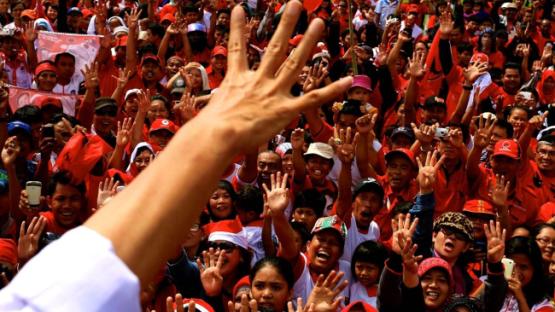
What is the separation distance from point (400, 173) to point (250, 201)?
133 cm

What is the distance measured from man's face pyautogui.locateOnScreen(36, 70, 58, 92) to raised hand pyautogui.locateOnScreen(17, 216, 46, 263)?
12.0 ft

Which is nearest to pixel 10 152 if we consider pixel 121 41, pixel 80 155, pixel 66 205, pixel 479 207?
pixel 80 155

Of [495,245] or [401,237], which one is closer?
[401,237]

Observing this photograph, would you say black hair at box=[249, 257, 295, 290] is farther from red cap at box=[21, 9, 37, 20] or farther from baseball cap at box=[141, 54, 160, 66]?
red cap at box=[21, 9, 37, 20]

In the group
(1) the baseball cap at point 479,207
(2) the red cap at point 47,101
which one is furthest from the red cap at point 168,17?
(1) the baseball cap at point 479,207

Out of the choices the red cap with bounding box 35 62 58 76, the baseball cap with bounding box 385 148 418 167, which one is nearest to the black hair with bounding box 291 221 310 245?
the baseball cap with bounding box 385 148 418 167

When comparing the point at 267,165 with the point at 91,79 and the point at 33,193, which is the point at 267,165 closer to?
the point at 33,193

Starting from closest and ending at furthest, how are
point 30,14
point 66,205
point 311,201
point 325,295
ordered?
point 325,295 → point 66,205 → point 311,201 → point 30,14

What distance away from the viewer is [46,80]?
7660mm

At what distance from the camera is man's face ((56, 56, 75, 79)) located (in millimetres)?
8055

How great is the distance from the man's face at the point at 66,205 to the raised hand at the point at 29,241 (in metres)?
0.70

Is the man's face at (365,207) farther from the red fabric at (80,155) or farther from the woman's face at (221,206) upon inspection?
the red fabric at (80,155)

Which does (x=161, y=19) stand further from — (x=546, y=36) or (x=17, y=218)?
(x=17, y=218)

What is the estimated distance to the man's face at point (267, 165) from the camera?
5.88m
